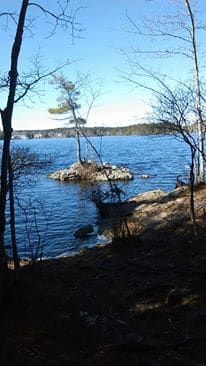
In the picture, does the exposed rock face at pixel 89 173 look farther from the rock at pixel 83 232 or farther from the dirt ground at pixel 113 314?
the dirt ground at pixel 113 314

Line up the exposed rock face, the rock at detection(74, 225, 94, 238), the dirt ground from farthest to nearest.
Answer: the exposed rock face < the rock at detection(74, 225, 94, 238) < the dirt ground

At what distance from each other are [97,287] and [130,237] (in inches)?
182

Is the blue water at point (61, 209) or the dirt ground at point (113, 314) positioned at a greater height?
the dirt ground at point (113, 314)

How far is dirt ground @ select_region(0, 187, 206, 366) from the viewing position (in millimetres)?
5277

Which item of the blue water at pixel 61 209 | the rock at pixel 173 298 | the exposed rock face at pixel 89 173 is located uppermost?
the rock at pixel 173 298

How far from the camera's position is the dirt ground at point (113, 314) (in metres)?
5.28

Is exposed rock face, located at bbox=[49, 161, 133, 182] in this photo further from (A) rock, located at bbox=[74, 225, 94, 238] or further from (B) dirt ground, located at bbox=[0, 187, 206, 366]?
(B) dirt ground, located at bbox=[0, 187, 206, 366]

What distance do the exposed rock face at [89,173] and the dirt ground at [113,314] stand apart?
30737 millimetres

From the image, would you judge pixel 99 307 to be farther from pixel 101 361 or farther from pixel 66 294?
pixel 101 361

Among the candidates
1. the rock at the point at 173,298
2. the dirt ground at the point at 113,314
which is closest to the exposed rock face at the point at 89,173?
the dirt ground at the point at 113,314

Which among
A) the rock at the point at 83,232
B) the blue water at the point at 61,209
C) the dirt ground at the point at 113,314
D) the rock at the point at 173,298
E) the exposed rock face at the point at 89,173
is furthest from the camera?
the exposed rock face at the point at 89,173

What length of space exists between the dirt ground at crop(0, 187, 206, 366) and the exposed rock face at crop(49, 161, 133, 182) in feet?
101

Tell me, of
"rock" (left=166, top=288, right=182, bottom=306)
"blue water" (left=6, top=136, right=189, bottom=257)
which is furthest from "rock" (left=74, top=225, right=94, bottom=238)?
"rock" (left=166, top=288, right=182, bottom=306)

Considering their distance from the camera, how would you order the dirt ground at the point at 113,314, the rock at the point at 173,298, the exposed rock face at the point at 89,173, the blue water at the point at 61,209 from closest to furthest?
the dirt ground at the point at 113,314 → the rock at the point at 173,298 → the blue water at the point at 61,209 → the exposed rock face at the point at 89,173
